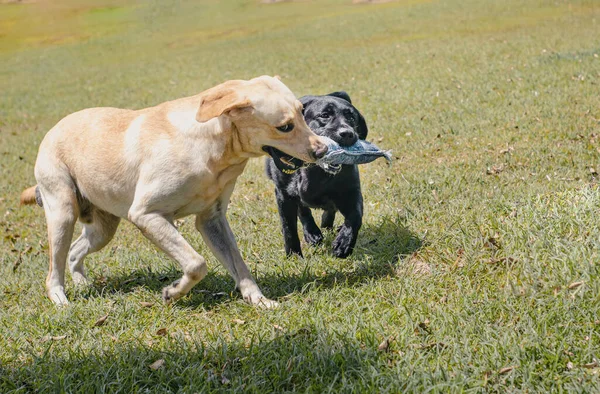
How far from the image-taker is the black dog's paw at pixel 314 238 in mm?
5812

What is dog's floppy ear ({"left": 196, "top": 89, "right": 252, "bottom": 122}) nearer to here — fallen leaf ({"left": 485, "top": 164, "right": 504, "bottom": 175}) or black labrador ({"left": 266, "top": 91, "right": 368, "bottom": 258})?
black labrador ({"left": 266, "top": 91, "right": 368, "bottom": 258})

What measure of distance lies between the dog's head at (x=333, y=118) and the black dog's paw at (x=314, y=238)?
1006mm

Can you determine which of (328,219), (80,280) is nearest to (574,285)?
(328,219)

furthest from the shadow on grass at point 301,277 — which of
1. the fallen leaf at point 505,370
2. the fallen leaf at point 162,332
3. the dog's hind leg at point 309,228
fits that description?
the fallen leaf at point 505,370

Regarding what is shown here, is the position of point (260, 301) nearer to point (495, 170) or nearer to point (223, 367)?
point (223, 367)

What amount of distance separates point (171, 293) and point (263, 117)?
4.74 feet

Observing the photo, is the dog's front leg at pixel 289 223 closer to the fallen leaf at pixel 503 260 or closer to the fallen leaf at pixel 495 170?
the fallen leaf at pixel 503 260

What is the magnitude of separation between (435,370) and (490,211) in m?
2.10

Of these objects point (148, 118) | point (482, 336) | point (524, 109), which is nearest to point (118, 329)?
point (148, 118)

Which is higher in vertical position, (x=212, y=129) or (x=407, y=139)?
(x=212, y=129)

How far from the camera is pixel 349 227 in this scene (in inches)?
205

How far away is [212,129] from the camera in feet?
14.5

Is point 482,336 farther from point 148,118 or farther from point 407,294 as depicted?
point 148,118

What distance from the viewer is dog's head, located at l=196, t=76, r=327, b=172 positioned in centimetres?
424
